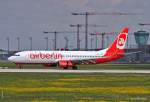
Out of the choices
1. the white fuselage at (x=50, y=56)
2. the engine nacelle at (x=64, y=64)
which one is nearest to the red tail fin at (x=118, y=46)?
the white fuselage at (x=50, y=56)

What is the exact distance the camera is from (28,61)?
118625mm

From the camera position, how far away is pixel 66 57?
120 metres

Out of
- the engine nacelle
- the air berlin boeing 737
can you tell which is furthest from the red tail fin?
the engine nacelle

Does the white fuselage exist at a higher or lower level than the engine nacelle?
higher

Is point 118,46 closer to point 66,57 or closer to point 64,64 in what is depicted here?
point 66,57

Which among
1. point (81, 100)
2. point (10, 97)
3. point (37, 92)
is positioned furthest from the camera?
point (37, 92)

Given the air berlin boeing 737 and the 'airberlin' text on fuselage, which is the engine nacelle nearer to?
the air berlin boeing 737

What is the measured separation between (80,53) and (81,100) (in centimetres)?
7897

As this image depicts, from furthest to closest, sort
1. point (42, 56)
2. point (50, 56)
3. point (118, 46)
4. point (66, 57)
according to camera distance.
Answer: point (118, 46)
point (66, 57)
point (50, 56)
point (42, 56)

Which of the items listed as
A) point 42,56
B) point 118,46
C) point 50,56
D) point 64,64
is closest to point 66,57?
point 64,64

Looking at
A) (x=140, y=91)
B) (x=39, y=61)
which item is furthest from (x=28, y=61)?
(x=140, y=91)

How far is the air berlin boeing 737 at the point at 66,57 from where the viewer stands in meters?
118

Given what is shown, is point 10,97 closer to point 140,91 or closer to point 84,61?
point 140,91

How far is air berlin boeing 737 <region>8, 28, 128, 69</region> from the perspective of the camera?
4653 inches
